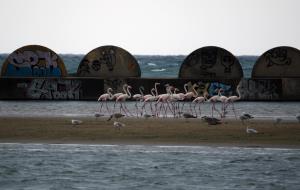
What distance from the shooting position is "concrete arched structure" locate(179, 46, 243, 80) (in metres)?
41.5

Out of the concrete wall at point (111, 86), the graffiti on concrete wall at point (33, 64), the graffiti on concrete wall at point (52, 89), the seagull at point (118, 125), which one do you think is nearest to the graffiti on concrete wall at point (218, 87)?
the concrete wall at point (111, 86)

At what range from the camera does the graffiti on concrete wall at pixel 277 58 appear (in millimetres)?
41938

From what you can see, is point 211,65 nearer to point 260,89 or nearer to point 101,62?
point 260,89

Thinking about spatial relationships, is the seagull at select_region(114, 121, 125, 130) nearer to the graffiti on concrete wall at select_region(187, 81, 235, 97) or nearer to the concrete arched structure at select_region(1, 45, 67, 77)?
the graffiti on concrete wall at select_region(187, 81, 235, 97)

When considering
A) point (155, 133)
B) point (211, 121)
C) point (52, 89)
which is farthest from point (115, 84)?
point (155, 133)

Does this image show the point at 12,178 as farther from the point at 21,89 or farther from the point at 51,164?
the point at 21,89

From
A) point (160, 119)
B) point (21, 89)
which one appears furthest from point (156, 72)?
point (160, 119)

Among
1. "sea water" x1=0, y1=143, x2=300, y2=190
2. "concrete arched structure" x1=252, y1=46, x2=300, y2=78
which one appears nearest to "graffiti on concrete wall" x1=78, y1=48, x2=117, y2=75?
"concrete arched structure" x1=252, y1=46, x2=300, y2=78

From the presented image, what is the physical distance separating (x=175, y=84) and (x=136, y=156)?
18482 mm

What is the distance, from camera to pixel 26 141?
24188 millimetres

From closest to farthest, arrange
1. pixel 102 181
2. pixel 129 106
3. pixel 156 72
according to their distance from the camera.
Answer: pixel 102 181 → pixel 129 106 → pixel 156 72

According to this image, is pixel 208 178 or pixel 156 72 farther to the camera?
pixel 156 72

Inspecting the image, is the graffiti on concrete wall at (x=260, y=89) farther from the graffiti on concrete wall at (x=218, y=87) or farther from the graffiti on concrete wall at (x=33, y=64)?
the graffiti on concrete wall at (x=33, y=64)

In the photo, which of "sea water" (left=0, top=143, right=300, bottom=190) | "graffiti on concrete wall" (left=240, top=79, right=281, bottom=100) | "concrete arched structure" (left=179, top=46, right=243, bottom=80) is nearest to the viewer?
"sea water" (left=0, top=143, right=300, bottom=190)
